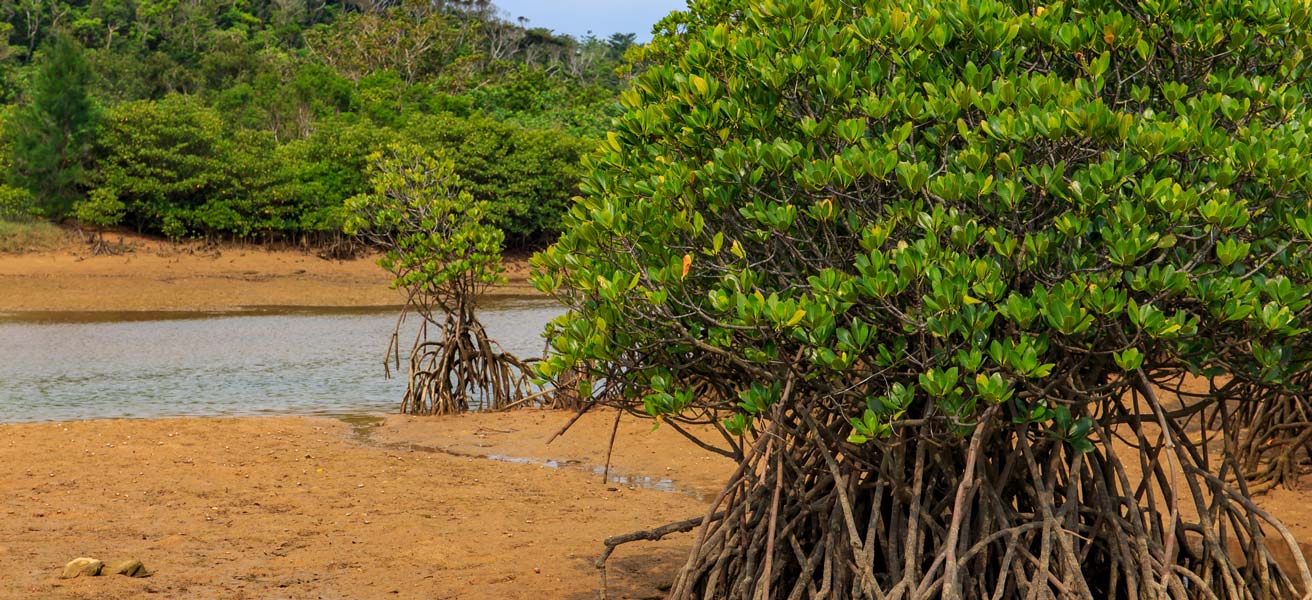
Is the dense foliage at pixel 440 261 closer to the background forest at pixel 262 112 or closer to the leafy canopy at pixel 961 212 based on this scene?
the leafy canopy at pixel 961 212

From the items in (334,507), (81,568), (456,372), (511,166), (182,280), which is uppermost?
(511,166)

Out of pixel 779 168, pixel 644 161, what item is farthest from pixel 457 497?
pixel 779 168

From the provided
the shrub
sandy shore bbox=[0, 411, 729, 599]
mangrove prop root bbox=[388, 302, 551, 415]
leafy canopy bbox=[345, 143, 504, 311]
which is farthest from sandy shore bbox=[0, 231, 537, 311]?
sandy shore bbox=[0, 411, 729, 599]

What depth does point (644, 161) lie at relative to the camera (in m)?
5.22

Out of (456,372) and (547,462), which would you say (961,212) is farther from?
(456,372)

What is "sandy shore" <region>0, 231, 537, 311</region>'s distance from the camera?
93.5ft

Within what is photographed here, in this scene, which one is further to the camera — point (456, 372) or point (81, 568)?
point (456, 372)

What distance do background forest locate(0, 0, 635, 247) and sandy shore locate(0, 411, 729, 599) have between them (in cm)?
2390

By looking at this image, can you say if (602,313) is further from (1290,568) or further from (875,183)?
(1290,568)

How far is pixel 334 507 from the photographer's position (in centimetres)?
823

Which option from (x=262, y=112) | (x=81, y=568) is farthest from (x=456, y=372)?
(x=262, y=112)

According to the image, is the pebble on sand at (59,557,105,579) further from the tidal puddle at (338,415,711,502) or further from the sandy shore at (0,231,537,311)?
the sandy shore at (0,231,537,311)

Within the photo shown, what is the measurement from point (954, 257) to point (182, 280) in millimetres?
29706

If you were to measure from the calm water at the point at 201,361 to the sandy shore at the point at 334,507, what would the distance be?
284 cm
